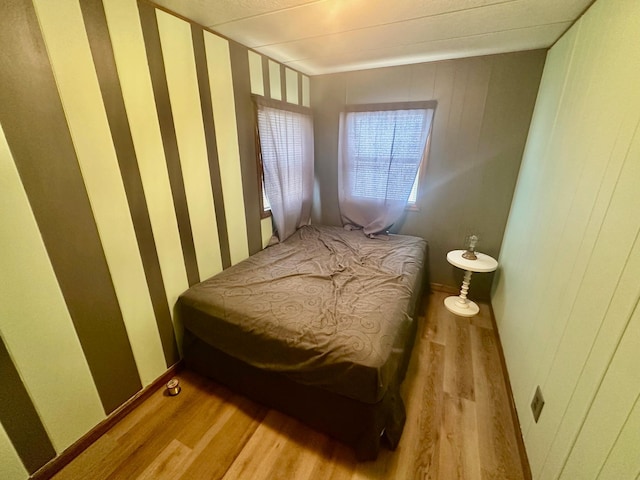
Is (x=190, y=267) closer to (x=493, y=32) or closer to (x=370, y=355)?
Result: (x=370, y=355)

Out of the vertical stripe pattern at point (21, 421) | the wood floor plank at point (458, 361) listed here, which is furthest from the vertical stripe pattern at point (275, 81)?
the wood floor plank at point (458, 361)

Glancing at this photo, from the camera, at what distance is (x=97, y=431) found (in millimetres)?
1356

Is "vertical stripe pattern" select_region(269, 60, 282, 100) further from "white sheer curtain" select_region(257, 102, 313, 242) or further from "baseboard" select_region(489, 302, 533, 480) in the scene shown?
"baseboard" select_region(489, 302, 533, 480)

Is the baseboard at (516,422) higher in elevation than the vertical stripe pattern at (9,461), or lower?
lower

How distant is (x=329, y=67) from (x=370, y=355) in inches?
100

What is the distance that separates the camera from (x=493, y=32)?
66.9 inches

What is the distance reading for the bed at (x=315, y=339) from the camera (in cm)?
122

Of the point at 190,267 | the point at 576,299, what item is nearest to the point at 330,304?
the point at 190,267

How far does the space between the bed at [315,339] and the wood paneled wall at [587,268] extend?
632 mm

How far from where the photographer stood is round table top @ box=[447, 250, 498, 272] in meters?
2.14

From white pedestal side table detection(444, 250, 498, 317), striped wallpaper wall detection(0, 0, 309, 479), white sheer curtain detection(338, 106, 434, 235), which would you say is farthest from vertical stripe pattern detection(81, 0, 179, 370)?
white pedestal side table detection(444, 250, 498, 317)

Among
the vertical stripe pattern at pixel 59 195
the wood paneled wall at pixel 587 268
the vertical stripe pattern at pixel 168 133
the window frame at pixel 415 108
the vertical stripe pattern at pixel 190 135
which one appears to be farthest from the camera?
the window frame at pixel 415 108

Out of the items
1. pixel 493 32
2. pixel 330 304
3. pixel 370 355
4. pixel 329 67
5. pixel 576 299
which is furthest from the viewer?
pixel 329 67

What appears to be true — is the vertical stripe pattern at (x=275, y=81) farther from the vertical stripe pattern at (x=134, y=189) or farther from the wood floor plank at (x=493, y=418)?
the wood floor plank at (x=493, y=418)
